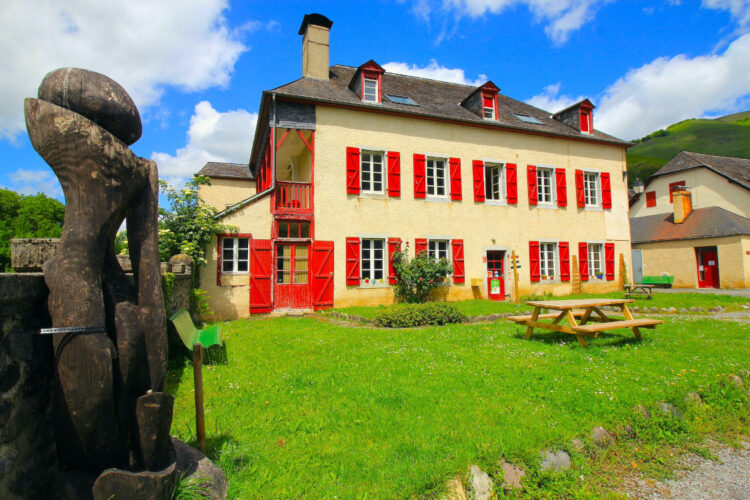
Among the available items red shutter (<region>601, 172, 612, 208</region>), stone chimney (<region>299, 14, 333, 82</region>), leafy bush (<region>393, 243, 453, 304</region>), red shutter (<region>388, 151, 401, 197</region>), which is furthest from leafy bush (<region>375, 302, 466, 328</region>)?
red shutter (<region>601, 172, 612, 208</region>)

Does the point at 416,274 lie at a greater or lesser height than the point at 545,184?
lesser

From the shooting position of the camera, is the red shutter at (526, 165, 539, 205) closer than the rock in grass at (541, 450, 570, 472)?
No

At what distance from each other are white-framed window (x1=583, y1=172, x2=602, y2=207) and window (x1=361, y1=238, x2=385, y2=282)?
10.0 m

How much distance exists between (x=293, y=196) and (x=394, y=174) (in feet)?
11.7

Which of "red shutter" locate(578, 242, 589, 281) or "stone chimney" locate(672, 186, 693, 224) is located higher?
"stone chimney" locate(672, 186, 693, 224)

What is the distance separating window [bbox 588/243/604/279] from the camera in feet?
54.7

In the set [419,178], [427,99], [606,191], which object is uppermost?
[427,99]

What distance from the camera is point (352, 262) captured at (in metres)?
12.7

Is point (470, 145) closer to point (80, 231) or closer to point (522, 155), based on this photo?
point (522, 155)

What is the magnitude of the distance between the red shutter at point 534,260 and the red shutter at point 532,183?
173 centimetres

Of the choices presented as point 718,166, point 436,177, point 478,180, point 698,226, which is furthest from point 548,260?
point 718,166

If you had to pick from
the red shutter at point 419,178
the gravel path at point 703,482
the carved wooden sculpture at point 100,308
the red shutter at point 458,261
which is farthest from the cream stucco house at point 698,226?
the carved wooden sculpture at point 100,308

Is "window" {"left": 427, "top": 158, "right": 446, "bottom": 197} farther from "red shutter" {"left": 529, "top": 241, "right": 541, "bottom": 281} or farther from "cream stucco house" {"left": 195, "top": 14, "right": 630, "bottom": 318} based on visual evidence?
"red shutter" {"left": 529, "top": 241, "right": 541, "bottom": 281}

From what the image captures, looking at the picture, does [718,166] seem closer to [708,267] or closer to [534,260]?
[708,267]
